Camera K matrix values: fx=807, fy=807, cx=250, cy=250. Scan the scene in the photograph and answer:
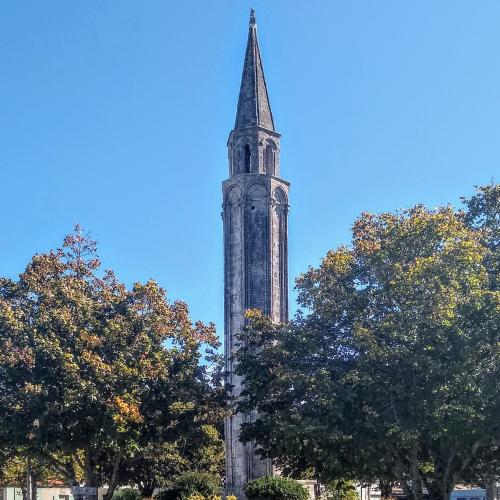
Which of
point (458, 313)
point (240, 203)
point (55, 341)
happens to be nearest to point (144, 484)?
point (240, 203)

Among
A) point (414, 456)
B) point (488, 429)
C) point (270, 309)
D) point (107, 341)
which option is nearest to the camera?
point (488, 429)

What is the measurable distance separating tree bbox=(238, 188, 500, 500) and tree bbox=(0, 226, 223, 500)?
2.76 meters

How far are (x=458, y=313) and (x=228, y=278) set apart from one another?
1835cm

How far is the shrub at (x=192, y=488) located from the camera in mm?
32969

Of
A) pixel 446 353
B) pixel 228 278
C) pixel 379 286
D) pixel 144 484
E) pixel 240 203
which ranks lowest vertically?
pixel 144 484

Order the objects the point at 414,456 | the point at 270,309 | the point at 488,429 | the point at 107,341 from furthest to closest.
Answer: the point at 270,309, the point at 107,341, the point at 414,456, the point at 488,429

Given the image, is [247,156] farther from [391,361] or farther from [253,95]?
[391,361]

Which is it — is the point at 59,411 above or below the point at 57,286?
below

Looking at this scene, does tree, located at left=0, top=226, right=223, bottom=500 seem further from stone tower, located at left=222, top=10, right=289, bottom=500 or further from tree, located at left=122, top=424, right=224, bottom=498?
stone tower, located at left=222, top=10, right=289, bottom=500

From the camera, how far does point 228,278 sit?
135ft

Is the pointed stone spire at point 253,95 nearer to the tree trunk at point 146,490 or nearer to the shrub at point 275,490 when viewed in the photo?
the shrub at point 275,490

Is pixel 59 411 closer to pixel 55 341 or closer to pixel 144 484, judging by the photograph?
pixel 55 341

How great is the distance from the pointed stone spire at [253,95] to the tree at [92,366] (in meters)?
15.4

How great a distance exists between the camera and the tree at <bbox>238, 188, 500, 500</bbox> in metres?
24.0
